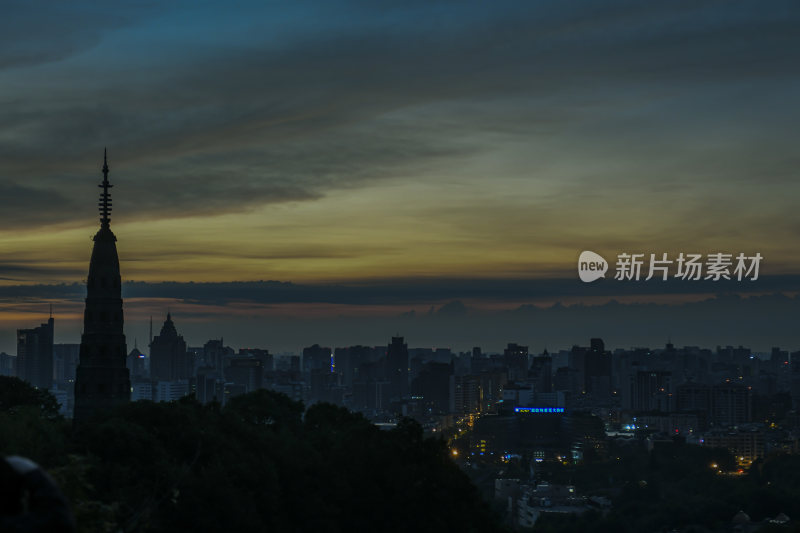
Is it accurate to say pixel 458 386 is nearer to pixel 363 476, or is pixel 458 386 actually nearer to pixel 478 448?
pixel 478 448

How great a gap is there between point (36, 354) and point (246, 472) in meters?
135

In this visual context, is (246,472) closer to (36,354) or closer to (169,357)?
(36,354)

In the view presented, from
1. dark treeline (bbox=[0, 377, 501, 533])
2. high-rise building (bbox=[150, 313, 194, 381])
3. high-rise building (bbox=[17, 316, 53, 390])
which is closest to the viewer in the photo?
dark treeline (bbox=[0, 377, 501, 533])

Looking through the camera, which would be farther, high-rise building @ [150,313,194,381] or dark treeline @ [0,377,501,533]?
high-rise building @ [150,313,194,381]

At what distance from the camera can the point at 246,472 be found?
21.6 metres

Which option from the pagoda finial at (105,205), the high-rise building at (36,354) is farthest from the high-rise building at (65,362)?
the pagoda finial at (105,205)

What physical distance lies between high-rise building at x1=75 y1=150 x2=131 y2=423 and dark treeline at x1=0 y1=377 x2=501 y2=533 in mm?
2361

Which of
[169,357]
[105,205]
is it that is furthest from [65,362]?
[105,205]

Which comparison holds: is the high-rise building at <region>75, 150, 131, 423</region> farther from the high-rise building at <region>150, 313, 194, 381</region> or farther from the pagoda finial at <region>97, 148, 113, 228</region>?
the high-rise building at <region>150, 313, 194, 381</region>

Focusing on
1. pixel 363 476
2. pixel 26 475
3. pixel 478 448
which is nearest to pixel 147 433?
pixel 363 476

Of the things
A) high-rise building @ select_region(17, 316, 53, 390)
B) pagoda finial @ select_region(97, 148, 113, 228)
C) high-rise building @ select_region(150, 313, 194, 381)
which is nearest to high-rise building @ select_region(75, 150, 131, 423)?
pagoda finial @ select_region(97, 148, 113, 228)

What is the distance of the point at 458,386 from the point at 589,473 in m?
77.9

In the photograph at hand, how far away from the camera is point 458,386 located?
177875mm

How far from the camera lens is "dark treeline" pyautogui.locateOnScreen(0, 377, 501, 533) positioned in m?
19.9
